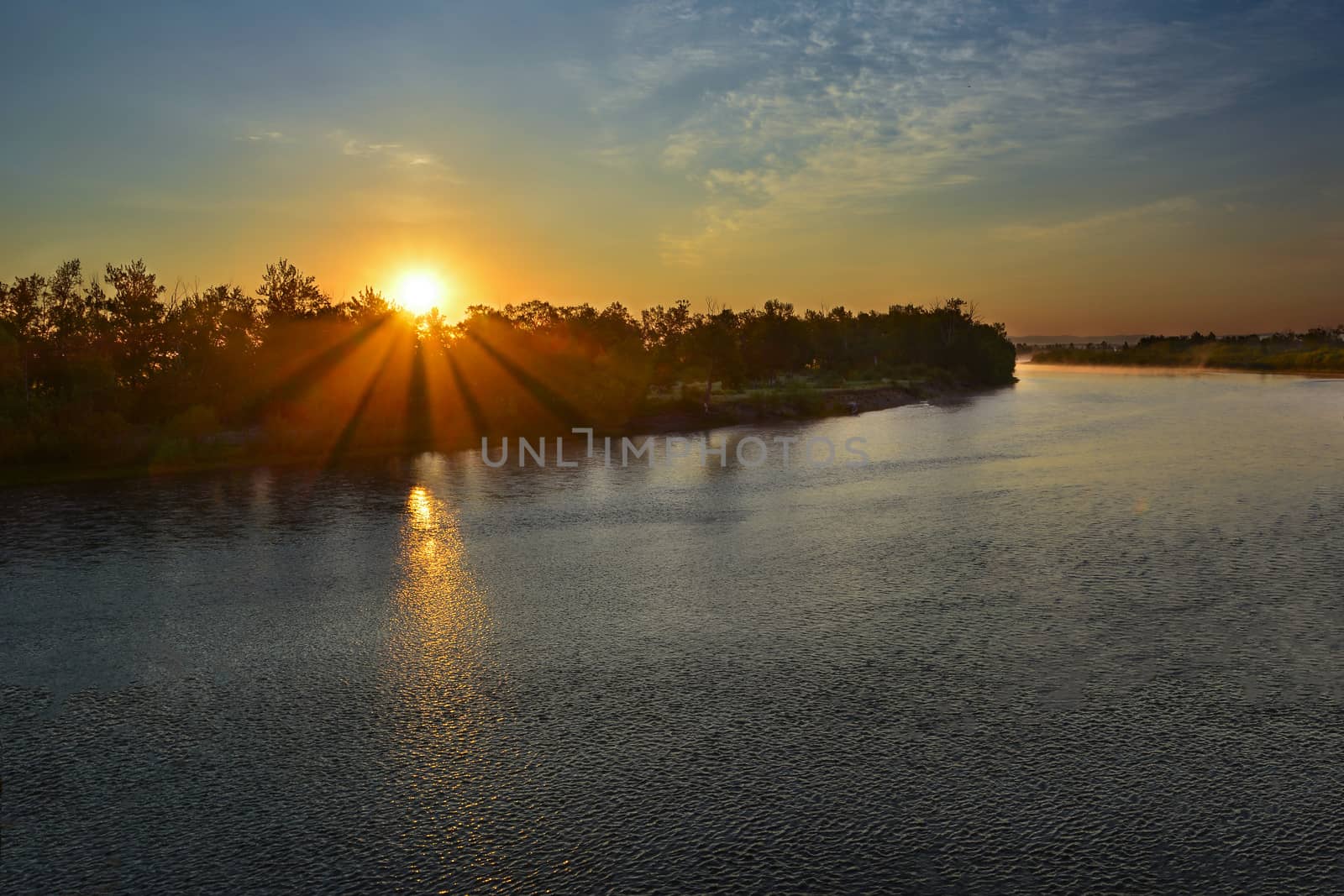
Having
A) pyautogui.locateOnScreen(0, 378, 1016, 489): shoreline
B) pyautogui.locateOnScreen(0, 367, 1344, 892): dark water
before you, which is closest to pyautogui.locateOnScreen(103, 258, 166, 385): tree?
pyautogui.locateOnScreen(0, 378, 1016, 489): shoreline

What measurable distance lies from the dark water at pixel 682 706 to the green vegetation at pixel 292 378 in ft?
64.6

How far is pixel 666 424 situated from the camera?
57.8 metres

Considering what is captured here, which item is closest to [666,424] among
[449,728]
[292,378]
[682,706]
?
[292,378]

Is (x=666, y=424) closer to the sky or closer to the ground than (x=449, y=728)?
closer to the sky

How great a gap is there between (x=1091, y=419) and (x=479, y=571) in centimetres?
5166

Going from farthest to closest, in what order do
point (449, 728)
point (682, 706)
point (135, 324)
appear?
point (135, 324) → point (682, 706) → point (449, 728)

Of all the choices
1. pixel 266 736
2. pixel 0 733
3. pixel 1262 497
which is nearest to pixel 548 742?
pixel 266 736

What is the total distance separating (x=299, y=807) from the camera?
652cm

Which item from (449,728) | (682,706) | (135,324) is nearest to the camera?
(449,728)

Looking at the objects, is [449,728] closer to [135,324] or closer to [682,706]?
[682,706]

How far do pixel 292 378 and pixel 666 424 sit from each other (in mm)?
22620

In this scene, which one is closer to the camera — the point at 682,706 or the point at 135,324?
the point at 682,706

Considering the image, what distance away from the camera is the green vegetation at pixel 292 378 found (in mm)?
37438

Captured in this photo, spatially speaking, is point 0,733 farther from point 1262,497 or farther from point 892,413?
point 892,413
